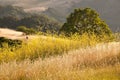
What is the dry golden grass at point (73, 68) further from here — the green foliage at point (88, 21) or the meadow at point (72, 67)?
the green foliage at point (88, 21)

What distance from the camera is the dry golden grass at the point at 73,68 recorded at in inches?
506

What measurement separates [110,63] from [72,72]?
275cm

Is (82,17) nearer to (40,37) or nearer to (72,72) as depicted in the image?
(40,37)

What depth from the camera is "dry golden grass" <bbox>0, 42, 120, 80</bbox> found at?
12852 mm

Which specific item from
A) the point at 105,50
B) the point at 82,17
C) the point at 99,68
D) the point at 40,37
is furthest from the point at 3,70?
the point at 82,17

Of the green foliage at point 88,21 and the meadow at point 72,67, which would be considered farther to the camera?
the green foliage at point 88,21

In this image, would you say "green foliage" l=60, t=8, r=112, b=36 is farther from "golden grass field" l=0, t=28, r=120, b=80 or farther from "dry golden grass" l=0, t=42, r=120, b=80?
"dry golden grass" l=0, t=42, r=120, b=80

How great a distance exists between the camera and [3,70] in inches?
556

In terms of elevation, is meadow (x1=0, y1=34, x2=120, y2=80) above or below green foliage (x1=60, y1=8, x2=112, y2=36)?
below

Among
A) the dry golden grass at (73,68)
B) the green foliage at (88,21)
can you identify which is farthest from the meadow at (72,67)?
the green foliage at (88,21)

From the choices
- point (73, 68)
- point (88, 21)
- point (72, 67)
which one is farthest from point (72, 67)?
point (88, 21)

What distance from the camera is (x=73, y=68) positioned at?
46.5 feet

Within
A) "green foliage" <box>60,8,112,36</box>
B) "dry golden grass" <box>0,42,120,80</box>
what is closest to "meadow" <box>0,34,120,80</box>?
"dry golden grass" <box>0,42,120,80</box>

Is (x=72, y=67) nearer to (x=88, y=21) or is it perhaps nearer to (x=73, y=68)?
(x=73, y=68)
